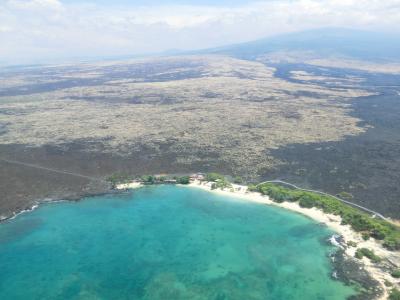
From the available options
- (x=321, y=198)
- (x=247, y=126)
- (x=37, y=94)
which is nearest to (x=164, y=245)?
(x=321, y=198)

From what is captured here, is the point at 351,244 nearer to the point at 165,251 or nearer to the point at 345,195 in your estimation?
the point at 345,195

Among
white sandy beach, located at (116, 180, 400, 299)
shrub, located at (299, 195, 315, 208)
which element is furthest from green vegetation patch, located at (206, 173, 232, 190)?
shrub, located at (299, 195, 315, 208)

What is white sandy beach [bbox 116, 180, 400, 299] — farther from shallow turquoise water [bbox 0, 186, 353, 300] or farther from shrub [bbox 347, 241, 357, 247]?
shallow turquoise water [bbox 0, 186, 353, 300]

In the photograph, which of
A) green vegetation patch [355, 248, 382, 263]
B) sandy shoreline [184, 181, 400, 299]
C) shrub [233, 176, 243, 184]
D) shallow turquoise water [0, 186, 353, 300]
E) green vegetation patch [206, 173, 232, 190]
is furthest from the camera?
shrub [233, 176, 243, 184]

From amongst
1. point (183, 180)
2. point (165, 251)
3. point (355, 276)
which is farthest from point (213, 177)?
point (355, 276)

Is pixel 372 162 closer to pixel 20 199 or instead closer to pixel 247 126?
pixel 247 126

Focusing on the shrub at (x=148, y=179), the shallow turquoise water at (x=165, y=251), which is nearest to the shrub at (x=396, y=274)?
the shallow turquoise water at (x=165, y=251)

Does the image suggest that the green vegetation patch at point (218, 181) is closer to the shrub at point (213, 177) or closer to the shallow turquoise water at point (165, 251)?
the shrub at point (213, 177)
